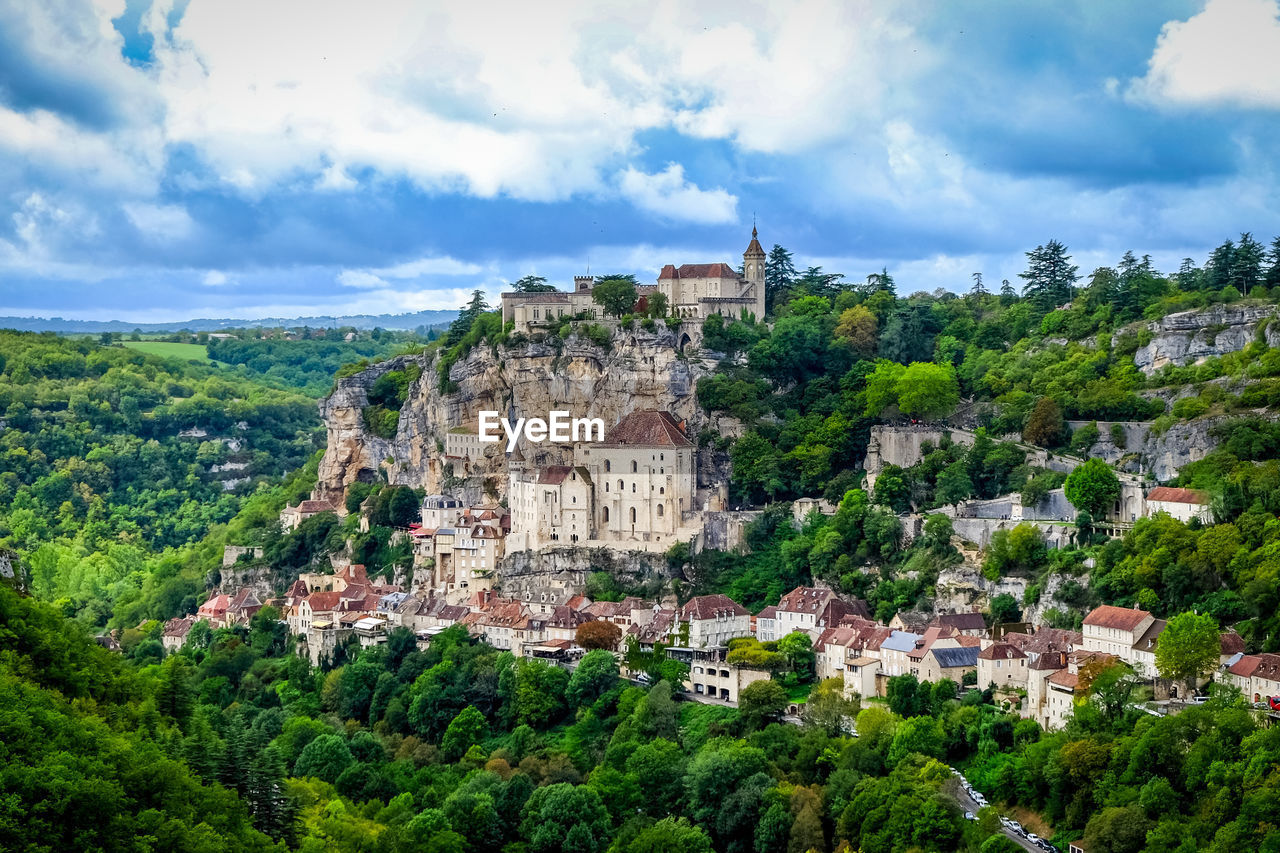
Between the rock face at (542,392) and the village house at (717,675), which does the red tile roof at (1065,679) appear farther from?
the rock face at (542,392)

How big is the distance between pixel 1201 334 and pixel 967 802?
101 feet

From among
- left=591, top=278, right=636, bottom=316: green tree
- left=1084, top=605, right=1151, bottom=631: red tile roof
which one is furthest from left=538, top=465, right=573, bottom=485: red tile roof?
left=1084, top=605, right=1151, bottom=631: red tile roof

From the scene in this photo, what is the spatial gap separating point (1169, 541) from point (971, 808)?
42.4 ft

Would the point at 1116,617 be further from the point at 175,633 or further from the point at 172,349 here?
the point at 172,349

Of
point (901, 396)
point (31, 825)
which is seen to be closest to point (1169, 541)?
point (901, 396)

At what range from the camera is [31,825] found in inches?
1590

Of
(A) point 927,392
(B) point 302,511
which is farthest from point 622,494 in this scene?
(B) point 302,511

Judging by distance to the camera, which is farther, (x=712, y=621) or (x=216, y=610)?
(x=216, y=610)

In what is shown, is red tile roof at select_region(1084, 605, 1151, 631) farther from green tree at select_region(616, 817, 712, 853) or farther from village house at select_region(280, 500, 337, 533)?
village house at select_region(280, 500, 337, 533)

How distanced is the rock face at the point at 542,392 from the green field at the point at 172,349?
79.1 meters

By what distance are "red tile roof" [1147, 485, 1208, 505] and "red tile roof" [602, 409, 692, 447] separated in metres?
20.2

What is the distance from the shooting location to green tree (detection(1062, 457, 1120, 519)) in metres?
65.6

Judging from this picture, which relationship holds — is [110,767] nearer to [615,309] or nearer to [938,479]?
[938,479]

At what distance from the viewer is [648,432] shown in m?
77.0
